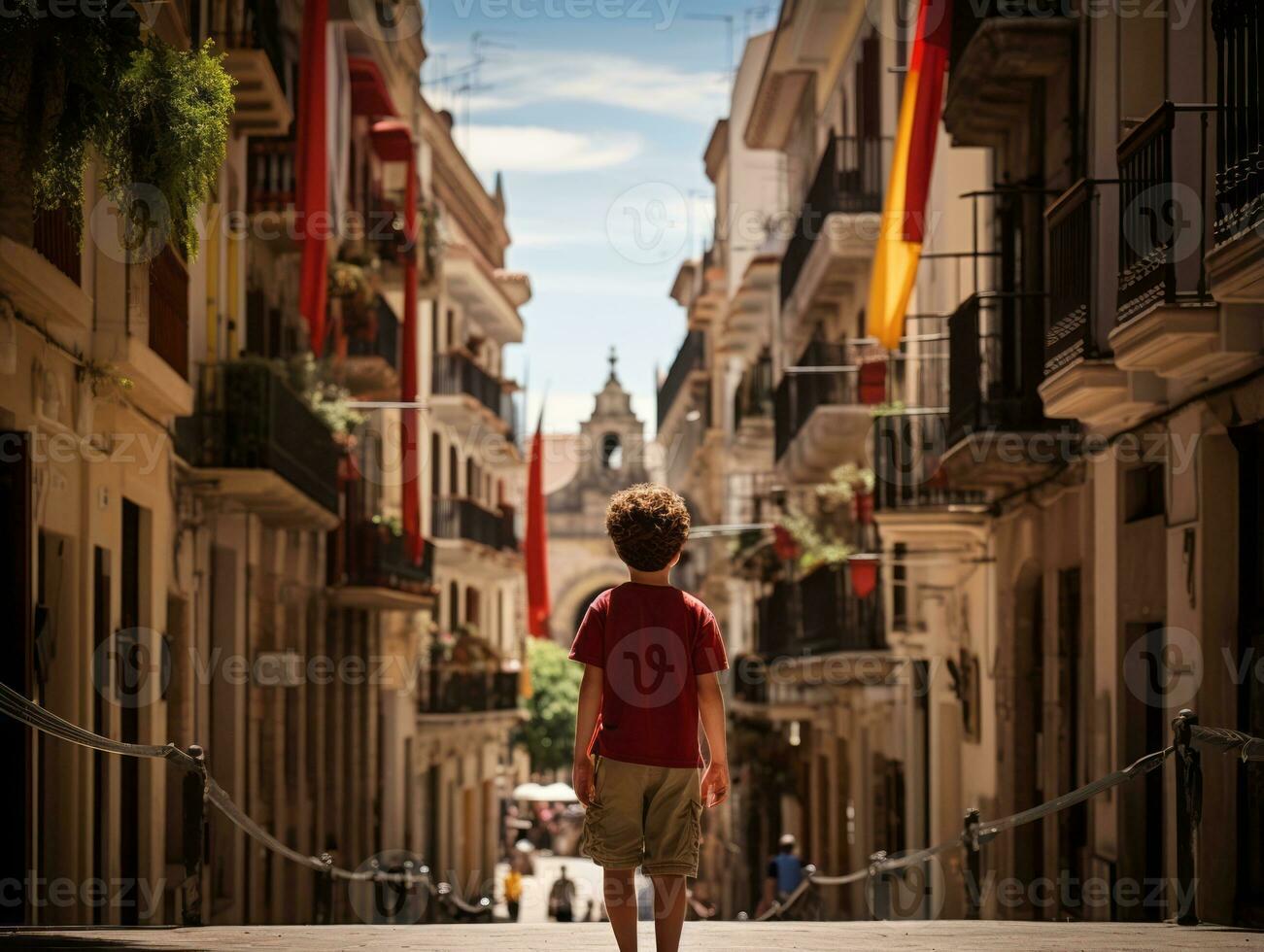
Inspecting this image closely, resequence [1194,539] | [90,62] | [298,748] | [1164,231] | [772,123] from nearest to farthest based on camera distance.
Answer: [90,62]
[1164,231]
[1194,539]
[298,748]
[772,123]

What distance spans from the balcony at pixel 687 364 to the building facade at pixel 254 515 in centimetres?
1419

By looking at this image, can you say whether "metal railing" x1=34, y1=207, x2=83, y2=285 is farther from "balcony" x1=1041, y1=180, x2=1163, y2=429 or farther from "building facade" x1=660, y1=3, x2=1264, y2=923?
"balcony" x1=1041, y1=180, x2=1163, y2=429


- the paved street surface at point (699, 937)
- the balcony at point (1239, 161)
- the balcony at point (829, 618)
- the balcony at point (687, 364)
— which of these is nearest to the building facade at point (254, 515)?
the paved street surface at point (699, 937)

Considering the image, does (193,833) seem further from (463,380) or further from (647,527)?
(463,380)

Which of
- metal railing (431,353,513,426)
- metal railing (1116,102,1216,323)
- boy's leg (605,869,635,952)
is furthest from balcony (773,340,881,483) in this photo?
boy's leg (605,869,635,952)

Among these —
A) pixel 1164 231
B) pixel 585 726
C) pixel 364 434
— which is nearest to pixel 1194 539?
pixel 1164 231

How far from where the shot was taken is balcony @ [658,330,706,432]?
186ft

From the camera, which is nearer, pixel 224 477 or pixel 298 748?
pixel 224 477

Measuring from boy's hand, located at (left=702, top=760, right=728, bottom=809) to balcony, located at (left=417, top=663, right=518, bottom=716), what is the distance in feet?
97.7

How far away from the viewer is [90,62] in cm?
888

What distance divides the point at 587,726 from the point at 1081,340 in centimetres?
700

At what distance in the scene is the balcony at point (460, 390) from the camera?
129ft

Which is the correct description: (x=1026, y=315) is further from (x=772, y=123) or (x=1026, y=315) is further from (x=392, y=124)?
(x=772, y=123)

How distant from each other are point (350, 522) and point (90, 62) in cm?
1910
